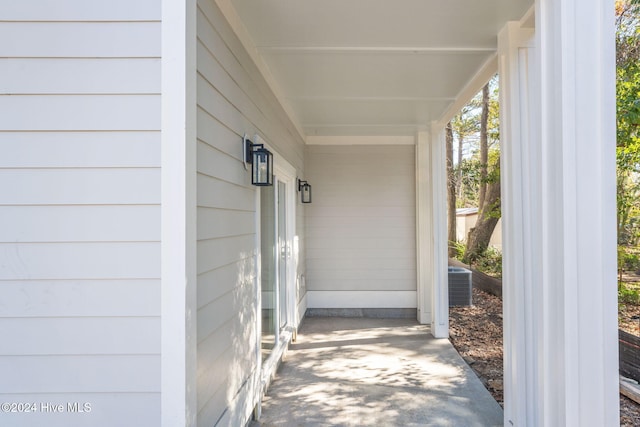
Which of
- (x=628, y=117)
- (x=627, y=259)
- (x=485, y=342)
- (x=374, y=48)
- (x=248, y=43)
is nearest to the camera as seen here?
(x=248, y=43)

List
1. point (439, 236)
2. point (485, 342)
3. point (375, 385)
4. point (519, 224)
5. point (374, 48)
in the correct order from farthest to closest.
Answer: point (439, 236), point (485, 342), point (375, 385), point (374, 48), point (519, 224)

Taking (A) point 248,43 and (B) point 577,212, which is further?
(A) point 248,43

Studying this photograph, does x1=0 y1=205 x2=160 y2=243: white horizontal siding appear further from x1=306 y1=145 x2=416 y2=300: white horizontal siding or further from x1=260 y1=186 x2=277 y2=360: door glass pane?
x1=306 y1=145 x2=416 y2=300: white horizontal siding

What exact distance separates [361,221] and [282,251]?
7.08ft

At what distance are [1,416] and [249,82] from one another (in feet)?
7.72

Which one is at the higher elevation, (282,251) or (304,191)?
(304,191)

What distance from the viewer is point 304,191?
571cm

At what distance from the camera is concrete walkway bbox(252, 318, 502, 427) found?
116 inches

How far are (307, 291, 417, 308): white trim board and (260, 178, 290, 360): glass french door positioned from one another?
1594 mm

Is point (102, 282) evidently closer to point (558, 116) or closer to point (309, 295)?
point (558, 116)

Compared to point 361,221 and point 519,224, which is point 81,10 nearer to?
point 519,224

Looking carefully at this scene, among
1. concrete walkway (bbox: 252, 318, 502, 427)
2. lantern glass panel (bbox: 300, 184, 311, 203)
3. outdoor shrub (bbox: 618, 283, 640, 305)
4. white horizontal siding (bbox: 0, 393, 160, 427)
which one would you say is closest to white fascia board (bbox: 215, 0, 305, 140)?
lantern glass panel (bbox: 300, 184, 311, 203)

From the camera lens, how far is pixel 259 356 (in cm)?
305

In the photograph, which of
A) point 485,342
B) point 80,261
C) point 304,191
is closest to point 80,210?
point 80,261
